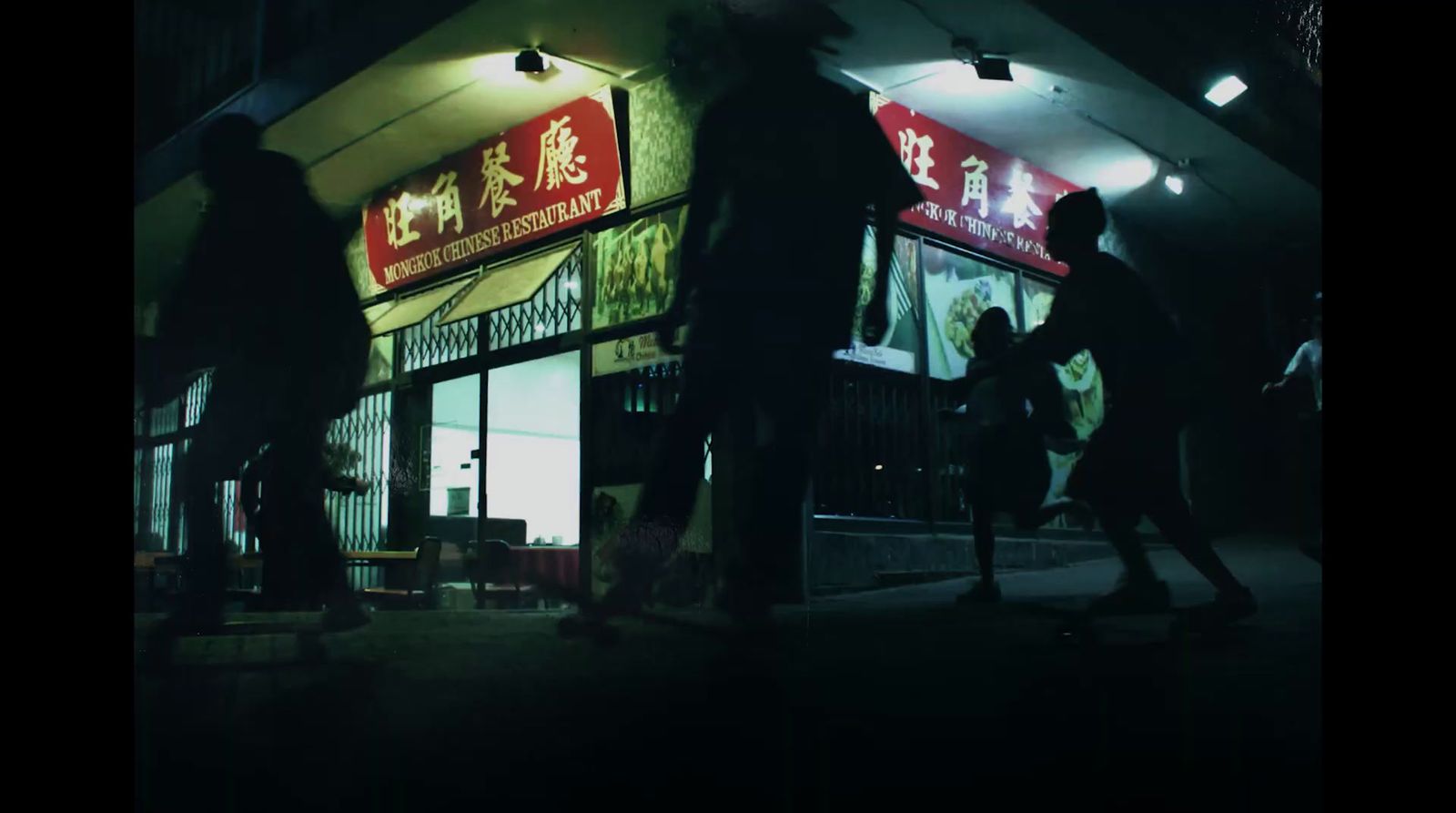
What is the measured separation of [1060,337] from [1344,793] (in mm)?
942

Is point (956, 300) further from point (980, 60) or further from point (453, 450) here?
point (453, 450)

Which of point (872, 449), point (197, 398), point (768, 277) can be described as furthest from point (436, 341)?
point (872, 449)

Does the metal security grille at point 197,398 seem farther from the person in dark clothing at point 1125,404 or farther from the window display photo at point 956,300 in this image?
the person in dark clothing at point 1125,404

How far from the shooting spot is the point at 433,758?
5.83 feet

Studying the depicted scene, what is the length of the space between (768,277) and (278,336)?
0.86 metres

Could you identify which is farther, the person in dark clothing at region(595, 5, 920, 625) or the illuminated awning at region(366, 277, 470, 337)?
the illuminated awning at region(366, 277, 470, 337)

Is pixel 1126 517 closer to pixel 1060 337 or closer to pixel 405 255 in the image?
pixel 1060 337

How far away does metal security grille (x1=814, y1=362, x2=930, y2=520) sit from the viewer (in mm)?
1680

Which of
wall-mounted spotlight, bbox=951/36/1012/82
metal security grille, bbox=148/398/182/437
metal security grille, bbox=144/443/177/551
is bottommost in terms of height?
metal security grille, bbox=144/443/177/551

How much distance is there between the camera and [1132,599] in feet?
5.73

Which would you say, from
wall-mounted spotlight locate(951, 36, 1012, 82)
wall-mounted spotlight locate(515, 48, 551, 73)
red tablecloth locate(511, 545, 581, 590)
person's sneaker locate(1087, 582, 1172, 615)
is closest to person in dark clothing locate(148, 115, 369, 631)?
red tablecloth locate(511, 545, 581, 590)

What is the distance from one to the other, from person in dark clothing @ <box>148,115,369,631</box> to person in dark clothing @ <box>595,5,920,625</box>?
1.80 feet

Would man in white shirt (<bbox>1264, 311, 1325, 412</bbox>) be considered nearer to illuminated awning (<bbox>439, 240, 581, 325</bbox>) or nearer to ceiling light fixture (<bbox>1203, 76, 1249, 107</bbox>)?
ceiling light fixture (<bbox>1203, 76, 1249, 107</bbox>)

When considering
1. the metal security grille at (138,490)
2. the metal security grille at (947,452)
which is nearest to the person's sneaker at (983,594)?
the metal security grille at (947,452)
